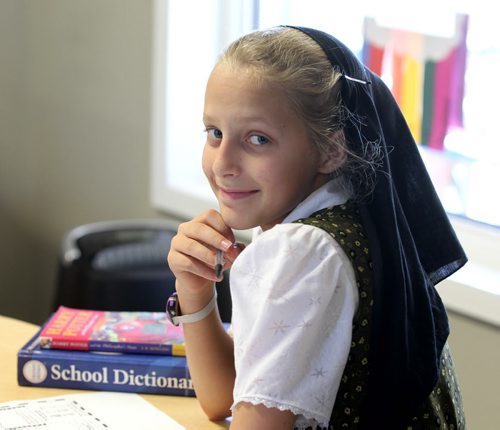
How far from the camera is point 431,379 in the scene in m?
1.21

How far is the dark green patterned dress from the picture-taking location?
1142 millimetres

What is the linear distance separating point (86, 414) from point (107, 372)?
0.34ft

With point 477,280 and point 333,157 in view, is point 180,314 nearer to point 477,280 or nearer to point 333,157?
point 333,157

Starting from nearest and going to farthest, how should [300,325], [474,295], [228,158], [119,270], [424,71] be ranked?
[300,325]
[228,158]
[474,295]
[424,71]
[119,270]

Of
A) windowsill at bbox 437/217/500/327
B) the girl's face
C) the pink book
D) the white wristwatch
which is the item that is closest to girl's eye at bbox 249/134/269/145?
the girl's face

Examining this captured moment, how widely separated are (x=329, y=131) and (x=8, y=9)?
2427 millimetres

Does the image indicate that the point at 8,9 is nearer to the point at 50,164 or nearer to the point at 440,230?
the point at 50,164

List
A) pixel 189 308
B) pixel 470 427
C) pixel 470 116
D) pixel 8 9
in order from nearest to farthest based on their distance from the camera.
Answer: pixel 189 308 → pixel 470 427 → pixel 470 116 → pixel 8 9

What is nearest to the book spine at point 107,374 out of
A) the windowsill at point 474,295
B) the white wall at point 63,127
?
the windowsill at point 474,295

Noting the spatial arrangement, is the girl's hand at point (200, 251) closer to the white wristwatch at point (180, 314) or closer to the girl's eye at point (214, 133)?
the white wristwatch at point (180, 314)

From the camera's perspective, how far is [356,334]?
1148 millimetres

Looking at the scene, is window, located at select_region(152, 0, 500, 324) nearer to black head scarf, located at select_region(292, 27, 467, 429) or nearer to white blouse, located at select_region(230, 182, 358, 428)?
black head scarf, located at select_region(292, 27, 467, 429)

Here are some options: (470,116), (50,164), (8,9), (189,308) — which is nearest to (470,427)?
(470,116)

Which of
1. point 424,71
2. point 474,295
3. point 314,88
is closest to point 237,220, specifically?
point 314,88
